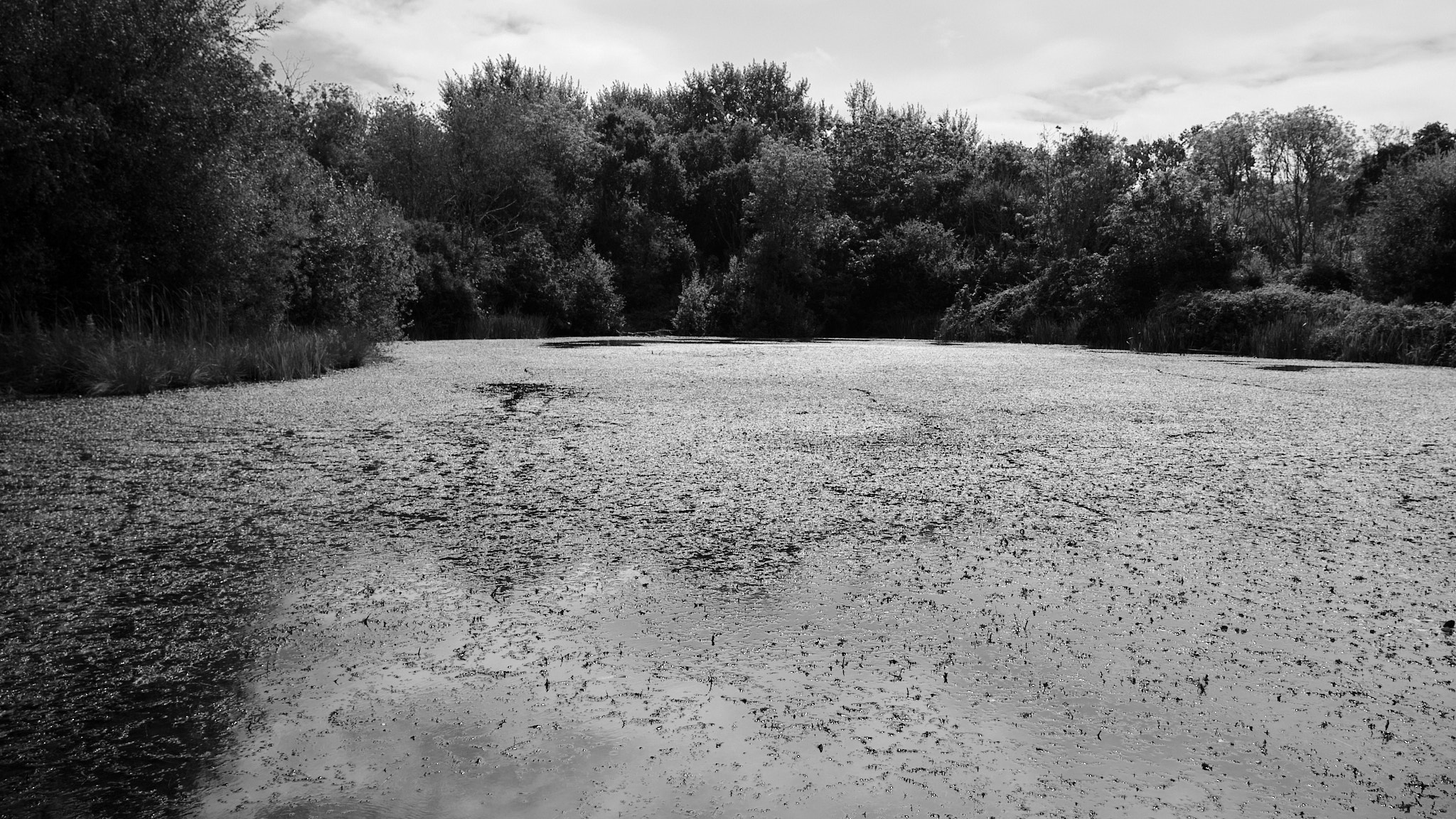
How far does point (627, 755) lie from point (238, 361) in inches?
200

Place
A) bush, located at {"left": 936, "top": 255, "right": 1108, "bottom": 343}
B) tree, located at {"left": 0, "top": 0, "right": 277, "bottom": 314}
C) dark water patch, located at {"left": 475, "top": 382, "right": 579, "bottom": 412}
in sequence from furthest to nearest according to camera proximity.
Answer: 1. bush, located at {"left": 936, "top": 255, "right": 1108, "bottom": 343}
2. tree, located at {"left": 0, "top": 0, "right": 277, "bottom": 314}
3. dark water patch, located at {"left": 475, "top": 382, "right": 579, "bottom": 412}

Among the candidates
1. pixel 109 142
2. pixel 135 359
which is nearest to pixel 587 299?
pixel 109 142

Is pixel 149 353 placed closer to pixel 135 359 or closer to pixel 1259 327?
pixel 135 359

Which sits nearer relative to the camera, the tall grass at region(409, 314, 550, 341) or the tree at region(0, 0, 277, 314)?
the tree at region(0, 0, 277, 314)

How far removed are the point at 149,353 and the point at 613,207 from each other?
16731 mm

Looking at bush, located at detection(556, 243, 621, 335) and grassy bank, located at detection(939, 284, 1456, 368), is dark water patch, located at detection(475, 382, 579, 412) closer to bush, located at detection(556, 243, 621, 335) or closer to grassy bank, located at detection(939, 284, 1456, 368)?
grassy bank, located at detection(939, 284, 1456, 368)

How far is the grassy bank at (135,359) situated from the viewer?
4617 mm

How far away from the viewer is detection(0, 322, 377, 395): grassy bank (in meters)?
4.62

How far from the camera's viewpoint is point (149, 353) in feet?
16.0

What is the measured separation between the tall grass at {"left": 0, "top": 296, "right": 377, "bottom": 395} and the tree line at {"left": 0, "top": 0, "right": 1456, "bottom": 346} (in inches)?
9.0

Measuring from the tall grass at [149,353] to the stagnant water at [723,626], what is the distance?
167 cm

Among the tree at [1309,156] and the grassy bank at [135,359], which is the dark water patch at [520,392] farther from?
the tree at [1309,156]

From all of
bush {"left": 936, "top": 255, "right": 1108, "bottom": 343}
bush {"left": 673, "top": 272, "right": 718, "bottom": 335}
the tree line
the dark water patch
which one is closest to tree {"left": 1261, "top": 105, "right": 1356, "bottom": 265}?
the tree line

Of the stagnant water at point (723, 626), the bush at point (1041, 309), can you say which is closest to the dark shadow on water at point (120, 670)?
the stagnant water at point (723, 626)
